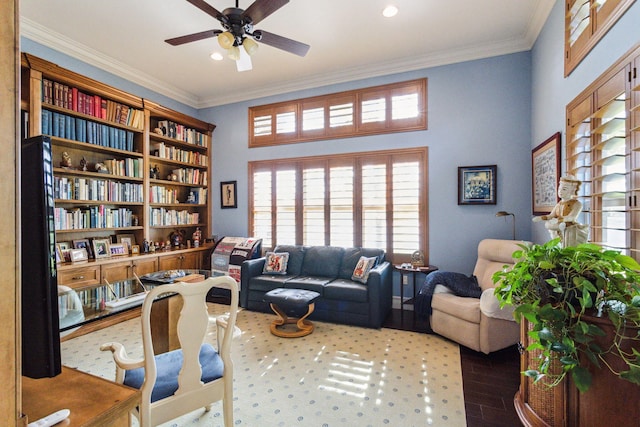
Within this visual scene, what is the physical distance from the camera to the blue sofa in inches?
141

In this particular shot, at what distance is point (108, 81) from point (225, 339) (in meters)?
4.21

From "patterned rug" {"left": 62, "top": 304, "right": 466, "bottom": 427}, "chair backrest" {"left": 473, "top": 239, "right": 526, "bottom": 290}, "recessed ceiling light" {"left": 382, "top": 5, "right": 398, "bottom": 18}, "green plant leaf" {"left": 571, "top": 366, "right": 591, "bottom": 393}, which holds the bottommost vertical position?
"patterned rug" {"left": 62, "top": 304, "right": 466, "bottom": 427}

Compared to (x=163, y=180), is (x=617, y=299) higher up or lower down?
lower down

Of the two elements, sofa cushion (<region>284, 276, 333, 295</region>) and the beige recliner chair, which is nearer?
the beige recliner chair

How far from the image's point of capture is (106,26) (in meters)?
3.33

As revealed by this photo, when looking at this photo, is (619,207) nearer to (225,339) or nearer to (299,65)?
(225,339)

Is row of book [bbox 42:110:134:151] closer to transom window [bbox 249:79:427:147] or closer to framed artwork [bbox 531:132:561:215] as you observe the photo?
transom window [bbox 249:79:427:147]

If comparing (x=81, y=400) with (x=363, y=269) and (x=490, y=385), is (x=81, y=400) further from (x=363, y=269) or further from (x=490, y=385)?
(x=363, y=269)

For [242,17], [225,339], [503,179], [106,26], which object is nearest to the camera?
[225,339]

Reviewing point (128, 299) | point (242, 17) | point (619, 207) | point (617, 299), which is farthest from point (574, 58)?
point (128, 299)

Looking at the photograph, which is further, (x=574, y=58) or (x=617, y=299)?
(x=574, y=58)

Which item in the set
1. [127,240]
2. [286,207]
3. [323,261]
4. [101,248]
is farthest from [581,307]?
[127,240]

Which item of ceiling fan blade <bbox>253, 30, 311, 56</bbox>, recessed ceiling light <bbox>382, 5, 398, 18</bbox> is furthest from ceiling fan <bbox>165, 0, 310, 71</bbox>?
recessed ceiling light <bbox>382, 5, 398, 18</bbox>

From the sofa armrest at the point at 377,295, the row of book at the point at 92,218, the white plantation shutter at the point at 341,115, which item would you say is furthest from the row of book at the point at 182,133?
the sofa armrest at the point at 377,295
